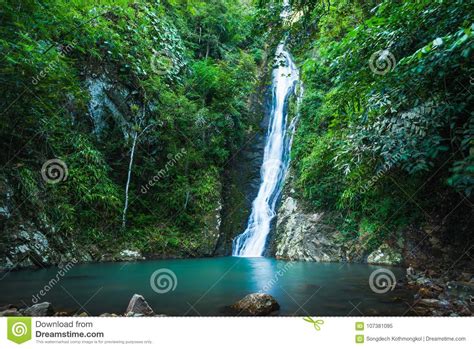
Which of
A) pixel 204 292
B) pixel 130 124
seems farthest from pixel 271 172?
pixel 204 292

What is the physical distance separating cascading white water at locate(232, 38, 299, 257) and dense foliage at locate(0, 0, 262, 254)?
1661 mm

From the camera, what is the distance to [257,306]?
3857mm

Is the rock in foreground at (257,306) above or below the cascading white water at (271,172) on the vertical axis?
below

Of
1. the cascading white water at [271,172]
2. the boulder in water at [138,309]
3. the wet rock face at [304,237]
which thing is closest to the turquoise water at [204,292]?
the boulder in water at [138,309]

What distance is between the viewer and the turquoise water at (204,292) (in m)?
4.05

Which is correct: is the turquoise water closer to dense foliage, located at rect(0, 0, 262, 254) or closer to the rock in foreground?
the rock in foreground

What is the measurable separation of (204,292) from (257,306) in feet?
4.77

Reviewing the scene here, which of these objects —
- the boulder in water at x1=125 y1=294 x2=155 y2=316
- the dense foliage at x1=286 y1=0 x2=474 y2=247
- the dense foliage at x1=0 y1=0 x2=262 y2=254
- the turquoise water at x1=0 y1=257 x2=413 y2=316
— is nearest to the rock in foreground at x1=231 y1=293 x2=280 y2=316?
the turquoise water at x1=0 y1=257 x2=413 y2=316

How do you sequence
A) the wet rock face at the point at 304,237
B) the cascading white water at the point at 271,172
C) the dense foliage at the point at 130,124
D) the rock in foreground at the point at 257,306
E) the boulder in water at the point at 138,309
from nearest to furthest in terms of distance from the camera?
the boulder in water at the point at 138,309 < the rock in foreground at the point at 257,306 < the dense foliage at the point at 130,124 < the wet rock face at the point at 304,237 < the cascading white water at the point at 271,172

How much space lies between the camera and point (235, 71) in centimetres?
1550

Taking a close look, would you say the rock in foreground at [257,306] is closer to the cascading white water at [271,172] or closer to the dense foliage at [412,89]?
the dense foliage at [412,89]

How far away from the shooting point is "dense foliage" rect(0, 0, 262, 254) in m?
6.48

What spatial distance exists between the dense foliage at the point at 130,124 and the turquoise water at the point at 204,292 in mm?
2942
